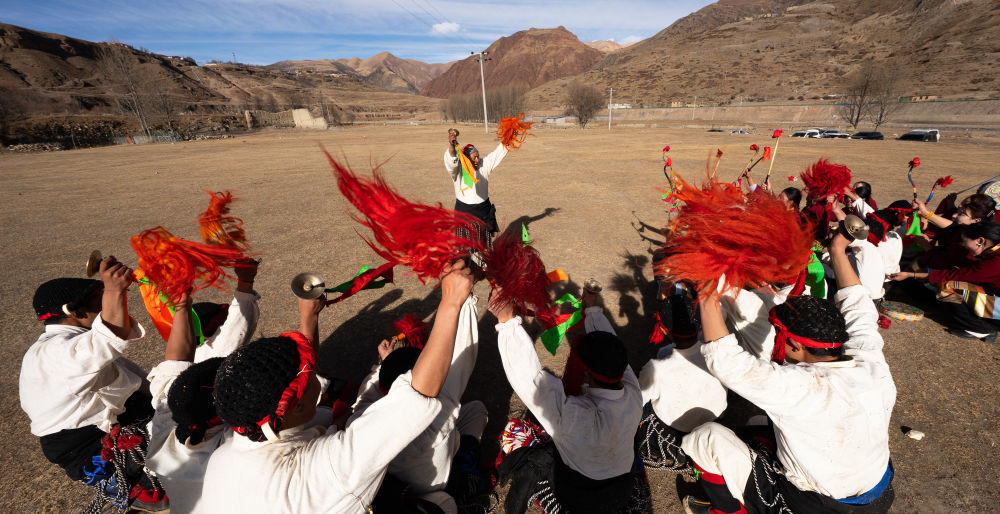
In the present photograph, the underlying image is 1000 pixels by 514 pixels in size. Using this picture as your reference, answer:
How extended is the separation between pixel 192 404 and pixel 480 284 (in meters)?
4.38

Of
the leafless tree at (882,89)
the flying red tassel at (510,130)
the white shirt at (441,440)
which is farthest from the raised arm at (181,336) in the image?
the leafless tree at (882,89)

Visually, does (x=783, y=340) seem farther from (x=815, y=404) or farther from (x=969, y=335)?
(x=969, y=335)

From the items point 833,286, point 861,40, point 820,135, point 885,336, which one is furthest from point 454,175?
point 861,40

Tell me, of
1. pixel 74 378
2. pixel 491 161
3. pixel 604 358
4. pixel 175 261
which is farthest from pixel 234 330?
pixel 491 161

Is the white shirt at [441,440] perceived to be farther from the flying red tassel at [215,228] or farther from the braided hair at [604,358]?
the flying red tassel at [215,228]

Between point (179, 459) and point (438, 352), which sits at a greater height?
point (438, 352)

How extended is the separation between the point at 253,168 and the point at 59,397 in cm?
1954

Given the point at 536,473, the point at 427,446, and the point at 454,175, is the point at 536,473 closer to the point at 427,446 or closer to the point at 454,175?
the point at 427,446

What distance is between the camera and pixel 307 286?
2.10 m

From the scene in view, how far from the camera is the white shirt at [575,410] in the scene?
196cm

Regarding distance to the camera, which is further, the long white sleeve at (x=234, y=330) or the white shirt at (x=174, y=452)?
the long white sleeve at (x=234, y=330)

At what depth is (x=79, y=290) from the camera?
2.30 metres

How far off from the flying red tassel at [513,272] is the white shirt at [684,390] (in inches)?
49.5

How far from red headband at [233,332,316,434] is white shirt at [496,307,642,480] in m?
0.93
